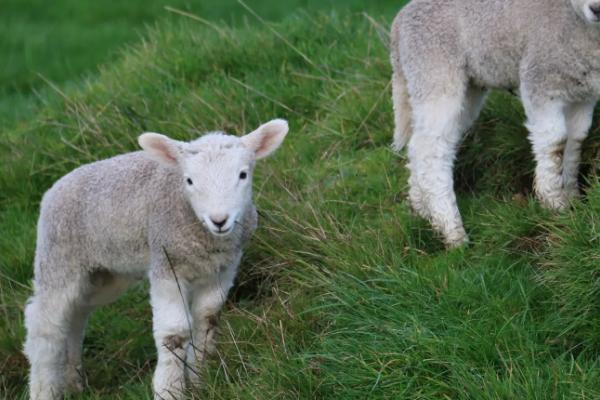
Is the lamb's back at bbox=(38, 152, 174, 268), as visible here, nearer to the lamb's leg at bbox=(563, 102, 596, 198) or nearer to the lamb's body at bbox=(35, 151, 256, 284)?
the lamb's body at bbox=(35, 151, 256, 284)

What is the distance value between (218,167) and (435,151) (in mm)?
1506

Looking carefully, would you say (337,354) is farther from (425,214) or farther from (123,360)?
(123,360)

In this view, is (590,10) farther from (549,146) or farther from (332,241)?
(332,241)

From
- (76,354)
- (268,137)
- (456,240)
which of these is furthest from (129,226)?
(456,240)

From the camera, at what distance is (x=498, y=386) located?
504cm

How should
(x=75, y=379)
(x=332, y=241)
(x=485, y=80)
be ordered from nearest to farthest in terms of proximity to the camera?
(x=332, y=241)
(x=485, y=80)
(x=75, y=379)

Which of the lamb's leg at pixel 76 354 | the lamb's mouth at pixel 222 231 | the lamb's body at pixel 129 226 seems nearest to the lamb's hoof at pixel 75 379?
the lamb's leg at pixel 76 354

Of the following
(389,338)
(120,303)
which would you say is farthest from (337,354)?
(120,303)

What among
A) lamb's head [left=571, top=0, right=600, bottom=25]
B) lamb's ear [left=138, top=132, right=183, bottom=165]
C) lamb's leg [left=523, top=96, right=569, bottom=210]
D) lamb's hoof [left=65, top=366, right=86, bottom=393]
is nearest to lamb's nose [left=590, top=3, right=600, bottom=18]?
lamb's head [left=571, top=0, right=600, bottom=25]

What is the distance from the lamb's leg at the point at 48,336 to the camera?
266 inches

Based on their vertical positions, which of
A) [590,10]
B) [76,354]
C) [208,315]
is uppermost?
[590,10]

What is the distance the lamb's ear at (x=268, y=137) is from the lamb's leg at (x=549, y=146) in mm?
1304

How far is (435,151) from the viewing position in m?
7.01

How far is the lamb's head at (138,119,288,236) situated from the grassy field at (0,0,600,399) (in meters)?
0.64
